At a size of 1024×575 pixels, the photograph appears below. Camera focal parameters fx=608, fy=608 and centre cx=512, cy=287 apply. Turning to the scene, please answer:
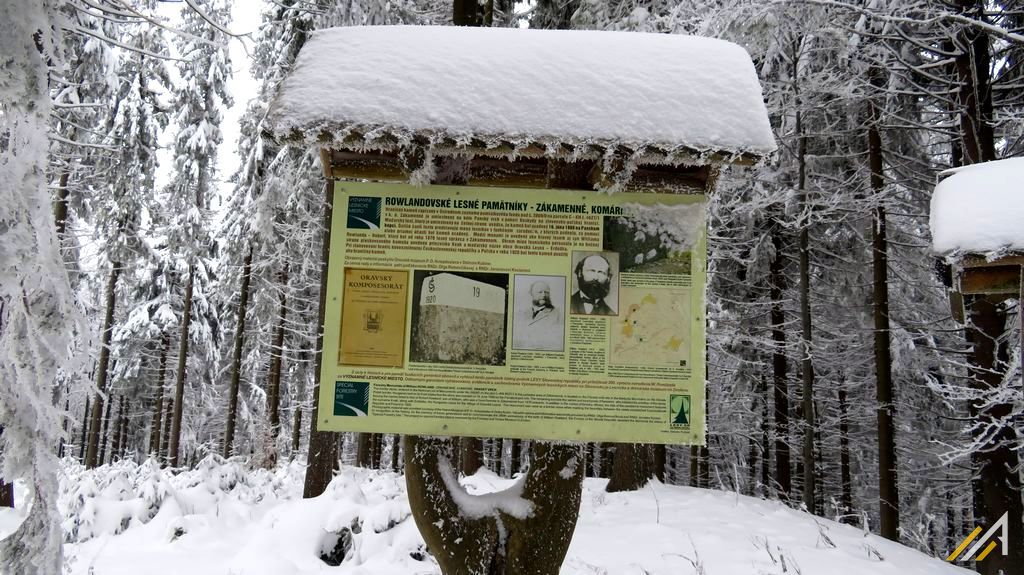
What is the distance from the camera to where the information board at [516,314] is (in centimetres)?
301

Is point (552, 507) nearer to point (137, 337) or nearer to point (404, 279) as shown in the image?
point (404, 279)

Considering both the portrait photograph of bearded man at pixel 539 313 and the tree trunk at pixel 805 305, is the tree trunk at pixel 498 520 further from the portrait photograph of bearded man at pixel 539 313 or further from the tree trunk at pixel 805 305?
the tree trunk at pixel 805 305

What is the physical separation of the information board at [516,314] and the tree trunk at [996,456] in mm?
6659

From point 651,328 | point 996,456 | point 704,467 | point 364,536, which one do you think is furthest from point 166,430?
point 651,328

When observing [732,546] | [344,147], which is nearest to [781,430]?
[732,546]

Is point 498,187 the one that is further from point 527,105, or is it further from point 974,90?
point 974,90

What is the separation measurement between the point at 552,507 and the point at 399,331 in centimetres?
127

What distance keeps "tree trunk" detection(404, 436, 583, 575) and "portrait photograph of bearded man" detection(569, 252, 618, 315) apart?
78 centimetres

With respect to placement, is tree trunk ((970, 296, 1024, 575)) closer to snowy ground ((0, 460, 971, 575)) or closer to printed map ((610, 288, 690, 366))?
snowy ground ((0, 460, 971, 575))

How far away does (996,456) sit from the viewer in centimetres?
786

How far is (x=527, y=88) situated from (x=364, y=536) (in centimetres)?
485

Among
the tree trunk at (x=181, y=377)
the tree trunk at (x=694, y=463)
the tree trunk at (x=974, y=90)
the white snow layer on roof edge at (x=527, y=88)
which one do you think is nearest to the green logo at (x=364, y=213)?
the white snow layer on roof edge at (x=527, y=88)

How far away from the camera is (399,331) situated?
Answer: 121 inches

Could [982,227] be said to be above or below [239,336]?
above
